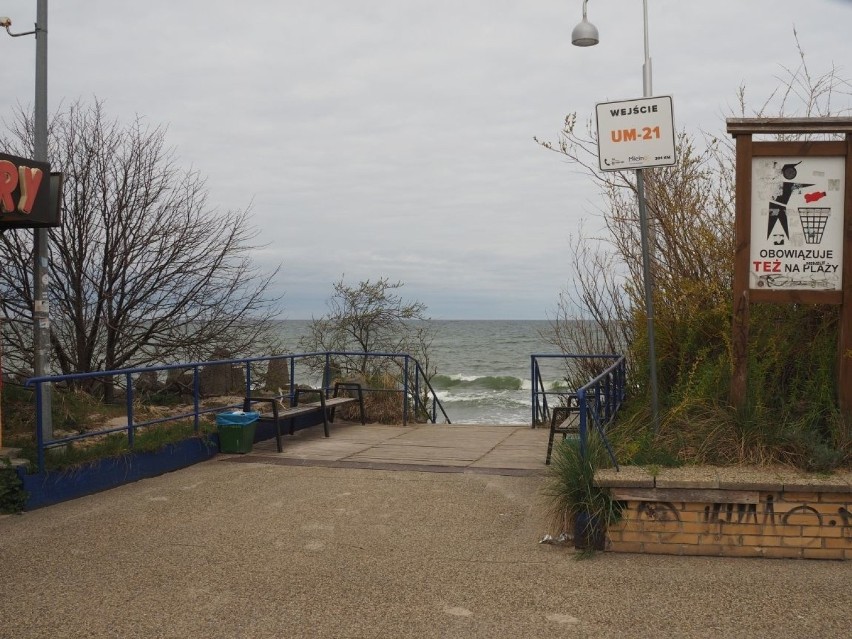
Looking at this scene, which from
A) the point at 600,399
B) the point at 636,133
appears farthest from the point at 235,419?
the point at 636,133

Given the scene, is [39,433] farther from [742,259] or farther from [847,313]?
[847,313]

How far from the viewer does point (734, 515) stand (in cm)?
573

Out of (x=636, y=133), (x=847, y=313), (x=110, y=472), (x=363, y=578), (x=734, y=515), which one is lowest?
(x=363, y=578)

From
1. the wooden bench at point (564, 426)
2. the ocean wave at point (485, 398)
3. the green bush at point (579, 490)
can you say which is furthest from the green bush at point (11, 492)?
the ocean wave at point (485, 398)

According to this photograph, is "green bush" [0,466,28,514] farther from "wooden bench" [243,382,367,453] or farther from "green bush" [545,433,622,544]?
"green bush" [545,433,622,544]

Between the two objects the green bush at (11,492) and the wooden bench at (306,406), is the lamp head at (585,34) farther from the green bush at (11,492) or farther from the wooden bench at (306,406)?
the green bush at (11,492)

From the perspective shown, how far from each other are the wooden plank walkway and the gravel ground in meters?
1.72

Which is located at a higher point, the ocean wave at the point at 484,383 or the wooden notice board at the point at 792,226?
the wooden notice board at the point at 792,226

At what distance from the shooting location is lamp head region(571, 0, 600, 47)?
30.2ft

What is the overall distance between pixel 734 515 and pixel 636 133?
2.95 metres

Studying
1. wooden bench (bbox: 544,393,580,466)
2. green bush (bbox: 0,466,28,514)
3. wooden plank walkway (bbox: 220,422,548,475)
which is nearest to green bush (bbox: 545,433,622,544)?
wooden bench (bbox: 544,393,580,466)

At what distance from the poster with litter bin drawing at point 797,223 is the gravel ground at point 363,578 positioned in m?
2.31

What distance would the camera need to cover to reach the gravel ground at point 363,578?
459 centimetres

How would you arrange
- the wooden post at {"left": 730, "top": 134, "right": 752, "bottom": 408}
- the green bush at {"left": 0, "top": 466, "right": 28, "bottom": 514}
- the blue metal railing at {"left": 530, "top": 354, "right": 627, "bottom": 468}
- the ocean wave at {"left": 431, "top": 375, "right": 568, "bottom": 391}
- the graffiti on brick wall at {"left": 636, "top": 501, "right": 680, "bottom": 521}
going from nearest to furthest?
the graffiti on brick wall at {"left": 636, "top": 501, "right": 680, "bottom": 521} → the blue metal railing at {"left": 530, "top": 354, "right": 627, "bottom": 468} → the wooden post at {"left": 730, "top": 134, "right": 752, "bottom": 408} → the green bush at {"left": 0, "top": 466, "right": 28, "bottom": 514} → the ocean wave at {"left": 431, "top": 375, "right": 568, "bottom": 391}
